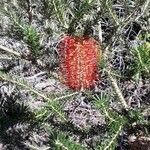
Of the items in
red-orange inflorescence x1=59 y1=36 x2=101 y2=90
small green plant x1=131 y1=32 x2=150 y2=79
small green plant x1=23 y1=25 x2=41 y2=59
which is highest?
small green plant x1=23 y1=25 x2=41 y2=59

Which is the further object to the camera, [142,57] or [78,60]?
[78,60]

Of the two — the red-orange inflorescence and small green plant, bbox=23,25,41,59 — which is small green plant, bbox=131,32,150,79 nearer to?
the red-orange inflorescence

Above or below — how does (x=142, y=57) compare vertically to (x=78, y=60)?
above

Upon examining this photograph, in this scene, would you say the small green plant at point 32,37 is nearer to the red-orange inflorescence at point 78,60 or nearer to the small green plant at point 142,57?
the red-orange inflorescence at point 78,60

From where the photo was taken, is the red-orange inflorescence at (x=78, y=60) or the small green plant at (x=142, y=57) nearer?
the small green plant at (x=142, y=57)

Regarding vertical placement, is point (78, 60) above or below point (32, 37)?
below

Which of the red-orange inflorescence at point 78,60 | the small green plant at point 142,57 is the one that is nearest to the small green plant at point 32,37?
the red-orange inflorescence at point 78,60

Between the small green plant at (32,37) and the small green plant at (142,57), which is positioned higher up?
the small green plant at (32,37)

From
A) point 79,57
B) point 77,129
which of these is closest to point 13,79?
point 79,57

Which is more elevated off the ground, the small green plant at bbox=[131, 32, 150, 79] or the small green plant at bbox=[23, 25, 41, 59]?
the small green plant at bbox=[23, 25, 41, 59]

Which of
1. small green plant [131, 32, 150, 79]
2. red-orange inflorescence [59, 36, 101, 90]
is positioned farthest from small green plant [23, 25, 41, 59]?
small green plant [131, 32, 150, 79]
